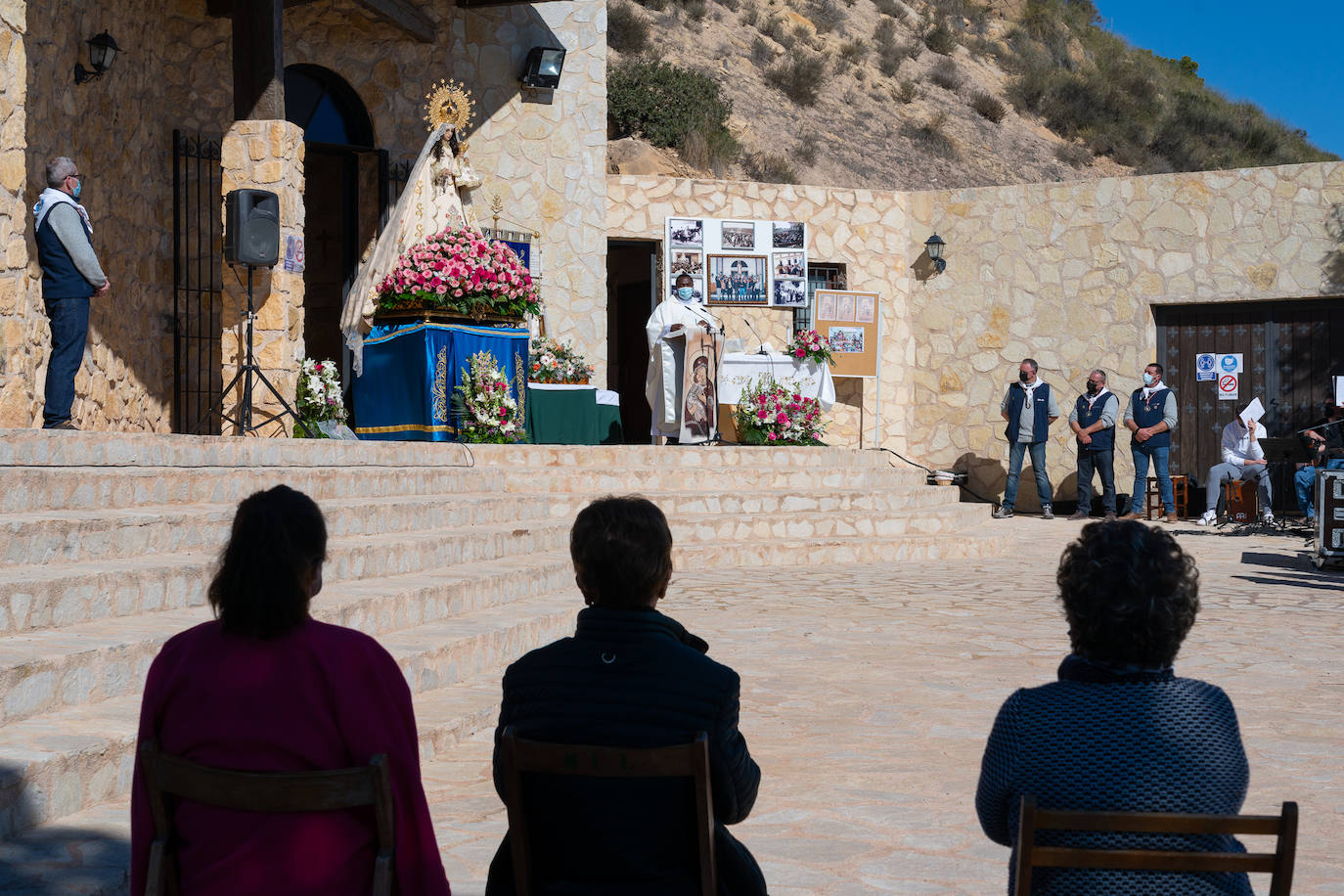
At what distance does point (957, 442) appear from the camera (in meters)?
16.7

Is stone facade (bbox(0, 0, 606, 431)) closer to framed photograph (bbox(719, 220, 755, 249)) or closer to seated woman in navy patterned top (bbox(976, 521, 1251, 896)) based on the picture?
framed photograph (bbox(719, 220, 755, 249))

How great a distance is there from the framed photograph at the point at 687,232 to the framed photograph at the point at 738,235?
0.28 meters

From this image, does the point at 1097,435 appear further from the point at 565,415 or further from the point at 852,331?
the point at 565,415

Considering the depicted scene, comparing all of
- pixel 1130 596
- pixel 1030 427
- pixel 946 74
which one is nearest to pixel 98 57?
pixel 1130 596

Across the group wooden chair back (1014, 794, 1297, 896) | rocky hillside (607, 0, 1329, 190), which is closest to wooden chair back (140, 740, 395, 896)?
wooden chair back (1014, 794, 1297, 896)

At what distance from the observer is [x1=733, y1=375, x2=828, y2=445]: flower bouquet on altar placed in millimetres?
13328

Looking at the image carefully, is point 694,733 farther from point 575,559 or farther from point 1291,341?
point 1291,341

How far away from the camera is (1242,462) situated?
1443cm

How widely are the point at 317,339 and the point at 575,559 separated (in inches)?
569

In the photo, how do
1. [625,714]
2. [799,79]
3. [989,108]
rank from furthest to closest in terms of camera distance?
[989,108]
[799,79]
[625,714]

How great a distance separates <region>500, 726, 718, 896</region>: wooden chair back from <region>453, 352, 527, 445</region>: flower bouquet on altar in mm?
9002

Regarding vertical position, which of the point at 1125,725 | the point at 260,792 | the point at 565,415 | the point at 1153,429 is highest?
the point at 565,415

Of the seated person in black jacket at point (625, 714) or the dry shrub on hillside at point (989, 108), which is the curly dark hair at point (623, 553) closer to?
the seated person in black jacket at point (625, 714)

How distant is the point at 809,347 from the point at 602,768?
41.0 ft
